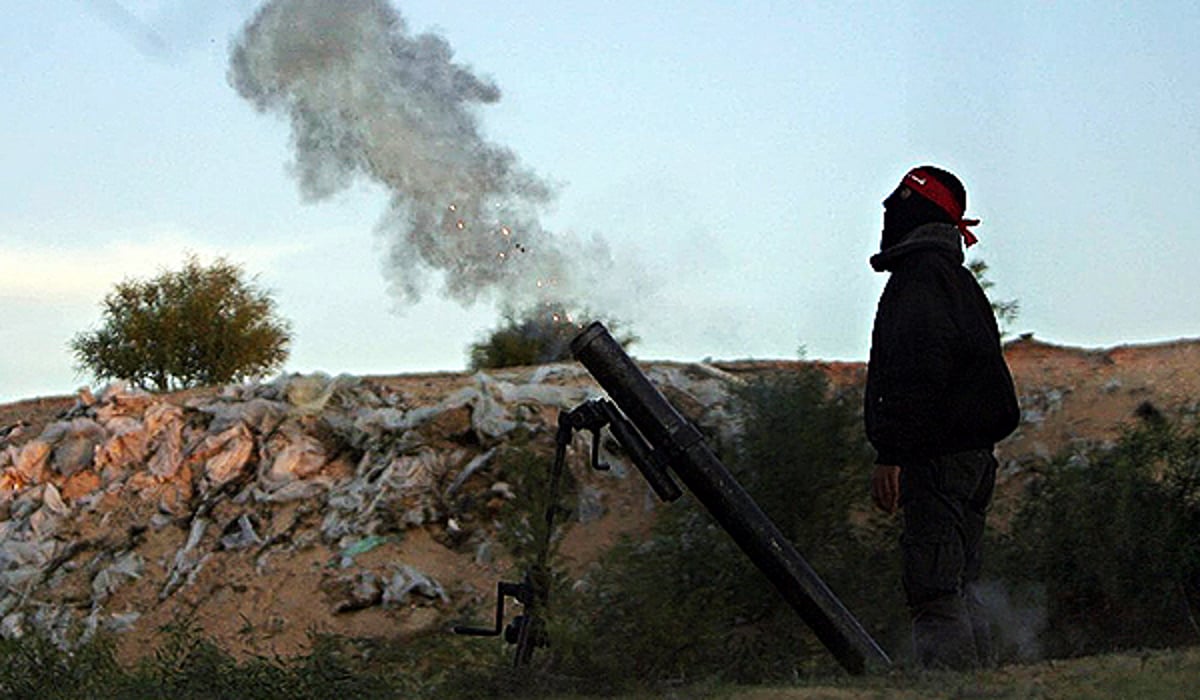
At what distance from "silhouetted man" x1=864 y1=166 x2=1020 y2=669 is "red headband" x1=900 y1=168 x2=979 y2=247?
0.53 feet

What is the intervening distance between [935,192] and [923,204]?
0.23ft

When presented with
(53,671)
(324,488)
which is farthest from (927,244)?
(324,488)

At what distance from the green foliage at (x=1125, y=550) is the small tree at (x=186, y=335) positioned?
521 inches

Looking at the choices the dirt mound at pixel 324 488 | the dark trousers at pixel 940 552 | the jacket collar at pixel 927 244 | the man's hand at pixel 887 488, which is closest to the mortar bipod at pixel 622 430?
the man's hand at pixel 887 488

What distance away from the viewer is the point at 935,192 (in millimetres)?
6613

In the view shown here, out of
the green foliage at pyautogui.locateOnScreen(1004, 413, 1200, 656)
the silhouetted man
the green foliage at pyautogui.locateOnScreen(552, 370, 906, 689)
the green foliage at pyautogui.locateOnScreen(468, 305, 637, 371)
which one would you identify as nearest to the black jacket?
the silhouetted man

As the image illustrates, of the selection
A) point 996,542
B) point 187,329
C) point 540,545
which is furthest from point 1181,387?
point 187,329

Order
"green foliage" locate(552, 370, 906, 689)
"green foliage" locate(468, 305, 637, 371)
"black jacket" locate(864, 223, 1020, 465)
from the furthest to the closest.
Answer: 1. "green foliage" locate(468, 305, 637, 371)
2. "green foliage" locate(552, 370, 906, 689)
3. "black jacket" locate(864, 223, 1020, 465)

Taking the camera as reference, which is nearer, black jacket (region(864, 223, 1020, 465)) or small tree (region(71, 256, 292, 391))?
black jacket (region(864, 223, 1020, 465))

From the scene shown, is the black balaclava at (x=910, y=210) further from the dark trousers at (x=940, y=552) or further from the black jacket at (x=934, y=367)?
the dark trousers at (x=940, y=552)

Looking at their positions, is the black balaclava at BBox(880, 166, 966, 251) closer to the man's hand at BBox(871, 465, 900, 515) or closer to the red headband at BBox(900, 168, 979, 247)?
the red headband at BBox(900, 168, 979, 247)

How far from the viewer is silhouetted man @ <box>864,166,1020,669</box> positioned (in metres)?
6.27

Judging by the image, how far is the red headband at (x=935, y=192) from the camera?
21.7 ft

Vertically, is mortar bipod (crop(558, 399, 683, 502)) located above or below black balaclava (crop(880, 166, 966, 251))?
below
